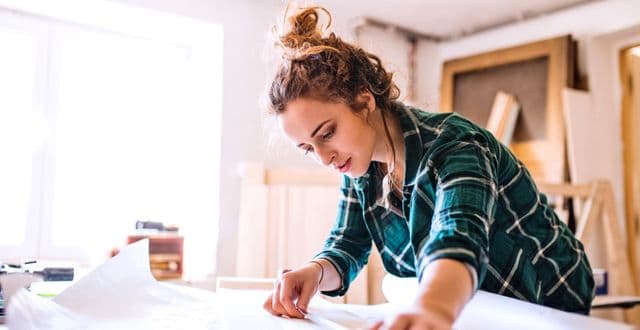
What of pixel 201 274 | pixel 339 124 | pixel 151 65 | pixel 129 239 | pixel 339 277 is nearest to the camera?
pixel 339 124

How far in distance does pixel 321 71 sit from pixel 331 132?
0.10 meters

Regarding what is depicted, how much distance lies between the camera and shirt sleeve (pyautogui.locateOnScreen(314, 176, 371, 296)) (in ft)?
3.54

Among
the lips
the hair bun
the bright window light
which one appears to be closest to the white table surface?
the lips

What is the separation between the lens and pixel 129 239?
2.25 metres

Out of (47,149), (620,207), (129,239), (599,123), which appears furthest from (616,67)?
(47,149)

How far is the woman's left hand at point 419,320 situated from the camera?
1.67 ft

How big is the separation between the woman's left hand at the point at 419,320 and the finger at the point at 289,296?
41cm

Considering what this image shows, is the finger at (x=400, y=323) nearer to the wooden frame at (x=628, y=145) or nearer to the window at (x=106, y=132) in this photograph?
the window at (x=106, y=132)

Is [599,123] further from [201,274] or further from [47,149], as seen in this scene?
[47,149]

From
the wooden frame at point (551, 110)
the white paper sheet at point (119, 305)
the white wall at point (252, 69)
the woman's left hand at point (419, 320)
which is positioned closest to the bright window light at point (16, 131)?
the white wall at point (252, 69)

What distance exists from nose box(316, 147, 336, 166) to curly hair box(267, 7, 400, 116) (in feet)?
0.27

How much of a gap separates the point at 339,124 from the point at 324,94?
2.2 inches

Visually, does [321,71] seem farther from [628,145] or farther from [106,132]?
[628,145]

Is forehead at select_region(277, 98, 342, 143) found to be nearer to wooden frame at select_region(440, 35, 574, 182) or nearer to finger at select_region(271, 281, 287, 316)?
finger at select_region(271, 281, 287, 316)
